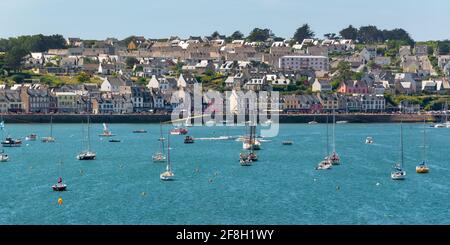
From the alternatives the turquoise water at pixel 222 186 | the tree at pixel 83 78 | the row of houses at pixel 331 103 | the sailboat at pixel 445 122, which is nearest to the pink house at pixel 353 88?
the row of houses at pixel 331 103

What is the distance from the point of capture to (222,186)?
24.2 metres

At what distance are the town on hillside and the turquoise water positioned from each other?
24.5m

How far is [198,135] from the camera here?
5106 centimetres

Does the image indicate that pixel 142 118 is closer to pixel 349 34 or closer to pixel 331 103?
pixel 331 103

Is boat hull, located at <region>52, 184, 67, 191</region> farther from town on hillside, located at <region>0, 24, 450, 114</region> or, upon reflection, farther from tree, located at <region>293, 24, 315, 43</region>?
tree, located at <region>293, 24, 315, 43</region>

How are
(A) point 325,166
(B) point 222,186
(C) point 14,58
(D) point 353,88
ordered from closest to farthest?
(B) point 222,186 < (A) point 325,166 < (D) point 353,88 < (C) point 14,58

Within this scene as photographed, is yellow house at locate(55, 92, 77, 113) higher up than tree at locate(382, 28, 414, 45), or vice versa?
tree at locate(382, 28, 414, 45)

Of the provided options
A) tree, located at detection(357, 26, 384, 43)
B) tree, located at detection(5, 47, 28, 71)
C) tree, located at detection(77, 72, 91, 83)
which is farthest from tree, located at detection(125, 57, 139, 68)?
tree, located at detection(357, 26, 384, 43)

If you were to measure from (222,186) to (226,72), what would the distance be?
59023mm

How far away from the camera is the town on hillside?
224ft

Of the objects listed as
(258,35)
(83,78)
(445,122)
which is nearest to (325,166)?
(445,122)

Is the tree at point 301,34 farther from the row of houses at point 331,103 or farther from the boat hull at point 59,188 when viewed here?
the boat hull at point 59,188

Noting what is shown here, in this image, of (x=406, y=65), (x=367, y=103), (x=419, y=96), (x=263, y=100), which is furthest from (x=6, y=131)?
(x=406, y=65)

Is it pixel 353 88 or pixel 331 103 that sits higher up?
Result: pixel 353 88
